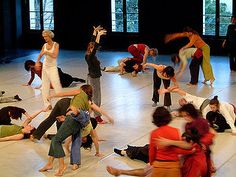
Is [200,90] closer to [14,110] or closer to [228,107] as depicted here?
[228,107]

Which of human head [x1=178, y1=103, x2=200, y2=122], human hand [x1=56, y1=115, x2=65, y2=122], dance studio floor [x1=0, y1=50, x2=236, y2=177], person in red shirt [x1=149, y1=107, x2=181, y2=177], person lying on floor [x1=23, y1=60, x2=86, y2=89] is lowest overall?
dance studio floor [x1=0, y1=50, x2=236, y2=177]

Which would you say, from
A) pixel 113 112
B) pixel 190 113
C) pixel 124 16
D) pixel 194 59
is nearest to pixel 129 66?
pixel 194 59

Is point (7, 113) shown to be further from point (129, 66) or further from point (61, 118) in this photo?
point (129, 66)

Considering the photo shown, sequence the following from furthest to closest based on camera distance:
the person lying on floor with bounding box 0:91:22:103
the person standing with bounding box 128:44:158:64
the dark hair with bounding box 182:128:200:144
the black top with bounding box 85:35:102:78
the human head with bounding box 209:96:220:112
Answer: the person standing with bounding box 128:44:158:64
the person lying on floor with bounding box 0:91:22:103
the black top with bounding box 85:35:102:78
the human head with bounding box 209:96:220:112
the dark hair with bounding box 182:128:200:144

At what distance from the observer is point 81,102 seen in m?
11.0

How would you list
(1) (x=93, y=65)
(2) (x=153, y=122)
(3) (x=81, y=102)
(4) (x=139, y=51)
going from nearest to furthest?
1. (2) (x=153, y=122)
2. (3) (x=81, y=102)
3. (1) (x=93, y=65)
4. (4) (x=139, y=51)

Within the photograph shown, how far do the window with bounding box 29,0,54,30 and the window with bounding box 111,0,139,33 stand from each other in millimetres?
2097

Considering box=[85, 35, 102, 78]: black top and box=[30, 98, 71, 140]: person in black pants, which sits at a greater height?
box=[85, 35, 102, 78]: black top

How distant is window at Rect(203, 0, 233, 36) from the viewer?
21.6 metres

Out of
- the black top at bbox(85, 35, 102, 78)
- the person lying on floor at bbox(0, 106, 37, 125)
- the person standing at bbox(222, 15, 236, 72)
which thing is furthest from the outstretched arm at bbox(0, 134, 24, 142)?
the person standing at bbox(222, 15, 236, 72)

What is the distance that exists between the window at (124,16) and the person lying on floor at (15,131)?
35.0 ft

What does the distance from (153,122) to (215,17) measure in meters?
13.6

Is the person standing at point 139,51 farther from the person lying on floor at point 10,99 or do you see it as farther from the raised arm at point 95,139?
the raised arm at point 95,139

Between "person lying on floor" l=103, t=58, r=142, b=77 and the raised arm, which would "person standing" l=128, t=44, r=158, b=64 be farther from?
the raised arm
